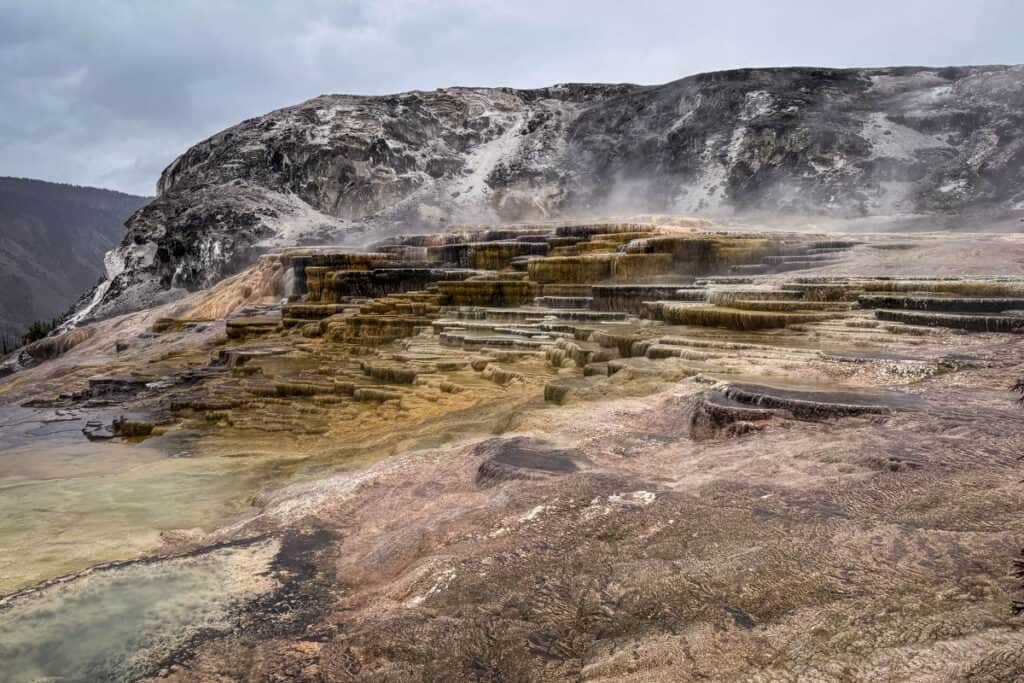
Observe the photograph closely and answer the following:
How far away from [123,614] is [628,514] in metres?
1.91

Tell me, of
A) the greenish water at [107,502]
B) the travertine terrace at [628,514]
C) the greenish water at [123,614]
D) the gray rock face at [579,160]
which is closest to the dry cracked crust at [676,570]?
the travertine terrace at [628,514]

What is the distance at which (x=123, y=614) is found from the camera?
2.51 m

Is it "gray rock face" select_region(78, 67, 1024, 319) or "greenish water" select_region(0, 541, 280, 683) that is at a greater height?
"gray rock face" select_region(78, 67, 1024, 319)

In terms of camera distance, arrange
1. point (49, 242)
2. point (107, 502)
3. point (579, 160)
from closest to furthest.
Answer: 1. point (107, 502)
2. point (579, 160)
3. point (49, 242)

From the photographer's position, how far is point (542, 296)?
1214 centimetres

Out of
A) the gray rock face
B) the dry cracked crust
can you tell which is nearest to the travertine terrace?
the dry cracked crust

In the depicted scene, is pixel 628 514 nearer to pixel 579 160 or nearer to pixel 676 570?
pixel 676 570

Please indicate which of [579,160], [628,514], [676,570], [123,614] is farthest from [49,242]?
[676,570]

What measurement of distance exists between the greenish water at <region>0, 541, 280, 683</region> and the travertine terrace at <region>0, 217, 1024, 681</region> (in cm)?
2

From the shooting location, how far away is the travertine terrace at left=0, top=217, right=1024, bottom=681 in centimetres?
190

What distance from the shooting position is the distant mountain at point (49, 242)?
70000 mm

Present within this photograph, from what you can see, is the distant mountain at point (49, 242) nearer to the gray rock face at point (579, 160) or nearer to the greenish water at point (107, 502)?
the gray rock face at point (579, 160)

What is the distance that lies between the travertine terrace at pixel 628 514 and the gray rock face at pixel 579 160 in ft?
68.4

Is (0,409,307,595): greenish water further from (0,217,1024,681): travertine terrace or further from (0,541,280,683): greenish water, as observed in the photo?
(0,541,280,683): greenish water
